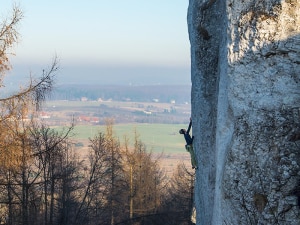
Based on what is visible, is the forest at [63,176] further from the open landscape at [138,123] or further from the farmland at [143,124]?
the farmland at [143,124]

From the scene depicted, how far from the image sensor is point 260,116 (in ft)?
18.2

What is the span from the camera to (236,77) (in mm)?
5828

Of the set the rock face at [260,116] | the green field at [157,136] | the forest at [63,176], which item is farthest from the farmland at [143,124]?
the rock face at [260,116]

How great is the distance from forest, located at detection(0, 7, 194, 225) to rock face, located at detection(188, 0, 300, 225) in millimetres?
6791

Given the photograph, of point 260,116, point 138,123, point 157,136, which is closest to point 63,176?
point 260,116

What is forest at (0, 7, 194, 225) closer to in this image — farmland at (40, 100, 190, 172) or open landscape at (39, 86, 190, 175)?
open landscape at (39, 86, 190, 175)

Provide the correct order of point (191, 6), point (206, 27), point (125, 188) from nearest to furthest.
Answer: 1. point (206, 27)
2. point (191, 6)
3. point (125, 188)

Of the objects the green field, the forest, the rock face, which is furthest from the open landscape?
the rock face

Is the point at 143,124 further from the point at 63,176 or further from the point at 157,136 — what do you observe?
the point at 63,176

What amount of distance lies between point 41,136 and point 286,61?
1193 cm

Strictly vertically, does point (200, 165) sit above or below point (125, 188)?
above

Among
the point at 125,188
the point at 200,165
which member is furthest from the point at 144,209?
the point at 200,165

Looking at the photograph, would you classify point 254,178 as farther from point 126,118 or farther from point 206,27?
point 126,118

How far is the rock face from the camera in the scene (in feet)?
17.7
